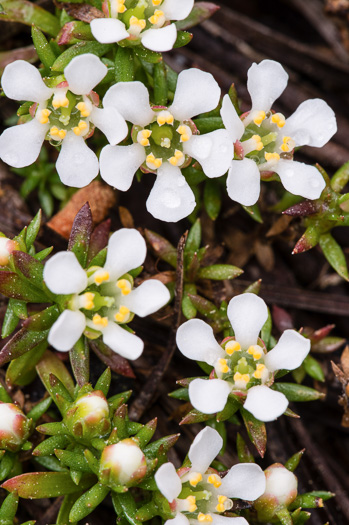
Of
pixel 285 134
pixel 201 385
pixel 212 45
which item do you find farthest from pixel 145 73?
pixel 201 385

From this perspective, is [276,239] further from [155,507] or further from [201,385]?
[155,507]

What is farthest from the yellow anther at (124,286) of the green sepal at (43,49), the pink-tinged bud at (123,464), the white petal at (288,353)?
the green sepal at (43,49)

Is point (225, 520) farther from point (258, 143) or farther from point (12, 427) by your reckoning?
point (258, 143)

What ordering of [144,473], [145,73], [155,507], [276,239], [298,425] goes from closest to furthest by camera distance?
[144,473], [155,507], [145,73], [298,425], [276,239]

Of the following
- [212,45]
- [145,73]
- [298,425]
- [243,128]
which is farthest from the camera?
[212,45]

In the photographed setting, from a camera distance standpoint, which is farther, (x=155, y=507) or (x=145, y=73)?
(x=145, y=73)

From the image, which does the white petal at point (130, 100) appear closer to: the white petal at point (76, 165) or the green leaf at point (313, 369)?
the white petal at point (76, 165)

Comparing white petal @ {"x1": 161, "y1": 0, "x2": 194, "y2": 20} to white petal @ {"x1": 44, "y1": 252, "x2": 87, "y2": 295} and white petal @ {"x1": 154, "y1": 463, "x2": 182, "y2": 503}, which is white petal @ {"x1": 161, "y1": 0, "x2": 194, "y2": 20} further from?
white petal @ {"x1": 154, "y1": 463, "x2": 182, "y2": 503}
